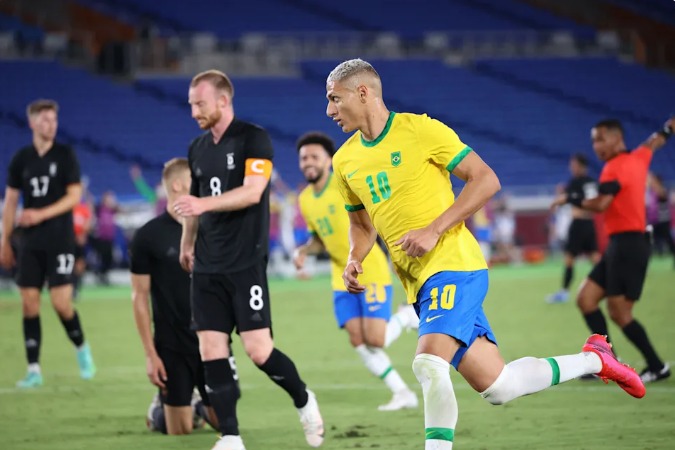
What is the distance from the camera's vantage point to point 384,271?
10172 millimetres

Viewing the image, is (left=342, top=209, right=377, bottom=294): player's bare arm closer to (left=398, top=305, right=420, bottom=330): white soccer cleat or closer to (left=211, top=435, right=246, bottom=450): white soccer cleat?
(left=211, top=435, right=246, bottom=450): white soccer cleat

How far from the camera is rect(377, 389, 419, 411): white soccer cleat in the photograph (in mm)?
9602

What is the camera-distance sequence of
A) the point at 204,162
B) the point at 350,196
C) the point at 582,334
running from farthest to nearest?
the point at 582,334 < the point at 204,162 < the point at 350,196

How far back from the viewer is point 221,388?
24.6 feet

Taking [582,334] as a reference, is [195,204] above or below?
above

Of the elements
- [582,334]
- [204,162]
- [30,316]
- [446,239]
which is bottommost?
[582,334]

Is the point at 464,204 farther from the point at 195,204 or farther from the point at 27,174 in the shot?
the point at 27,174

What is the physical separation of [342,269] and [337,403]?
3.94 feet

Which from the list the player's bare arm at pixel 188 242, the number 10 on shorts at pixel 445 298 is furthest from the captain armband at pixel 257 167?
the number 10 on shorts at pixel 445 298

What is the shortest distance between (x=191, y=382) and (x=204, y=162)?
193cm

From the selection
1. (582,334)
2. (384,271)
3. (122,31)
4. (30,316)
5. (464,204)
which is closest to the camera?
(464,204)

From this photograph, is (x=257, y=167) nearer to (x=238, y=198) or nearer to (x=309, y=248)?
(x=238, y=198)

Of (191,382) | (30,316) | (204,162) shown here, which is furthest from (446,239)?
(30,316)

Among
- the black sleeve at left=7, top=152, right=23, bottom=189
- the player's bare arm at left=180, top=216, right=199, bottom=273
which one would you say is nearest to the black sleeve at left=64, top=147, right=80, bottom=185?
the black sleeve at left=7, top=152, right=23, bottom=189
